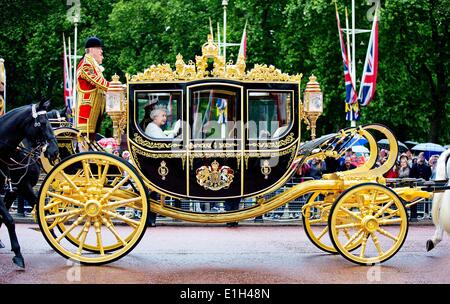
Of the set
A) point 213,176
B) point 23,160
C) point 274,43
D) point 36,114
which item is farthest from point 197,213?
point 274,43

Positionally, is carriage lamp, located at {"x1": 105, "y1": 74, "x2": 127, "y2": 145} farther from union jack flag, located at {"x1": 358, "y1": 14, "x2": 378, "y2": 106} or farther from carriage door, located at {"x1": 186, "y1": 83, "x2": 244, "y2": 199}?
union jack flag, located at {"x1": 358, "y1": 14, "x2": 378, "y2": 106}

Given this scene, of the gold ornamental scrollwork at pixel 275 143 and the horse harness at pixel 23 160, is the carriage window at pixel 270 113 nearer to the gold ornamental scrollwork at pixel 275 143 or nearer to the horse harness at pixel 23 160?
the gold ornamental scrollwork at pixel 275 143

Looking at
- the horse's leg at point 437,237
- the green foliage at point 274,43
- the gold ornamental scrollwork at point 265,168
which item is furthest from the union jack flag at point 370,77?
the gold ornamental scrollwork at point 265,168

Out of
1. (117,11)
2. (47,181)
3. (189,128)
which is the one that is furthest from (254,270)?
(117,11)

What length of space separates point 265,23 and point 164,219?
1523cm

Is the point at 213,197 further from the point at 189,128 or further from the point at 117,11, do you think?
the point at 117,11

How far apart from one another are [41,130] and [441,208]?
5.44 m

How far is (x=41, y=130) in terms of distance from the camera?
8.64m

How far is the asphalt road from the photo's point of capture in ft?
26.4

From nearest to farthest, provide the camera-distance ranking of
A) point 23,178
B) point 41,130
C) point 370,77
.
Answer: point 41,130 → point 23,178 → point 370,77

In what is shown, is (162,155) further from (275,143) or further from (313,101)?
(313,101)

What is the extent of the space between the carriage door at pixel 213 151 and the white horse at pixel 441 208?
112 inches

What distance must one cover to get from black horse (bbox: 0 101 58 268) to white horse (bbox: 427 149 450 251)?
518 centimetres

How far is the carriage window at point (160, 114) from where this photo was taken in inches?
349
